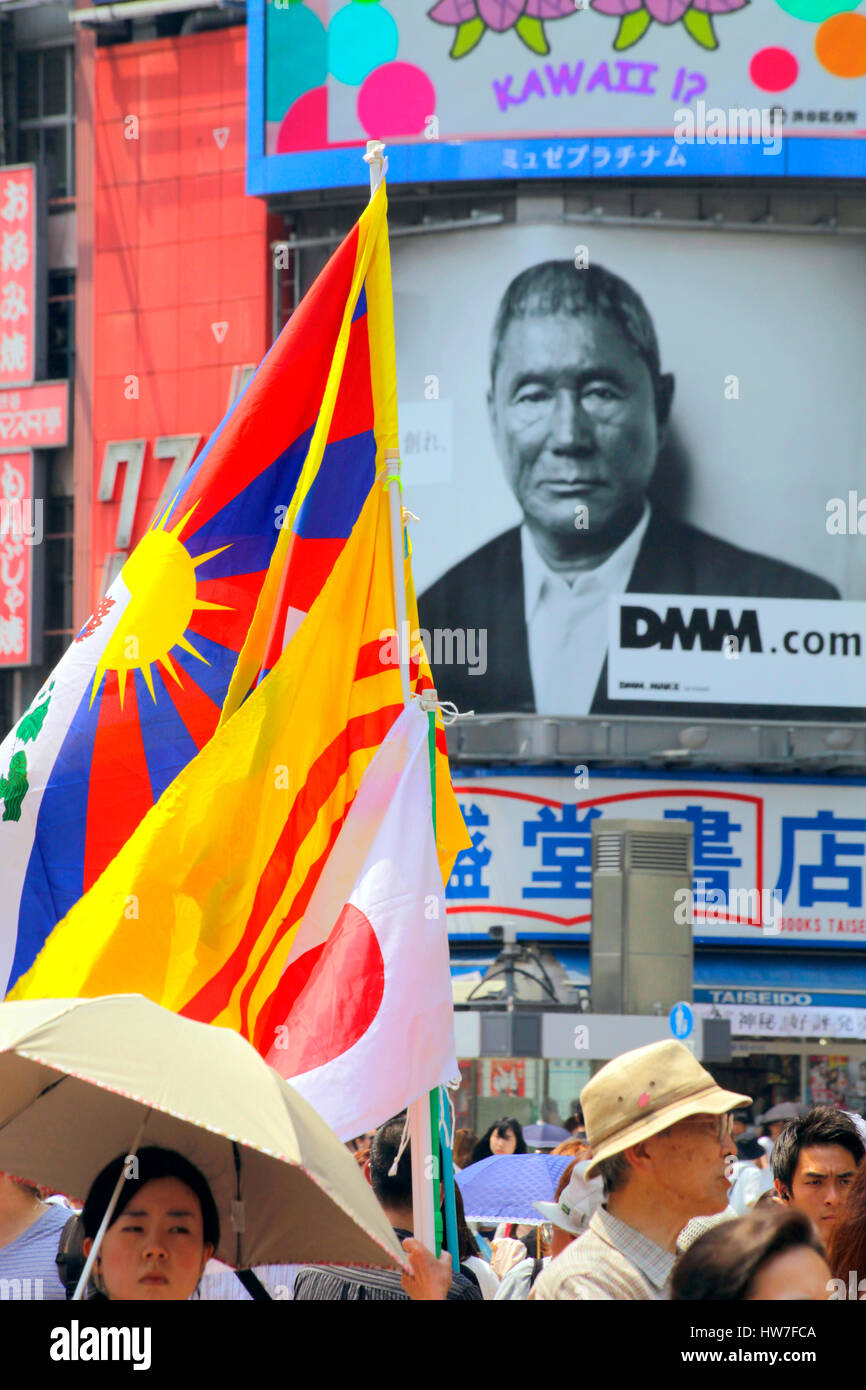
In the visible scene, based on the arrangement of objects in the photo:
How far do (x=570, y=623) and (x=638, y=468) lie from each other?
2074 millimetres

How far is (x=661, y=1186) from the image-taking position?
13.9 ft

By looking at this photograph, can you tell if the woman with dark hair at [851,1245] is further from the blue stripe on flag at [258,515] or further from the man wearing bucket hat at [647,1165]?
the blue stripe on flag at [258,515]

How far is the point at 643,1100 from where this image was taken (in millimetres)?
4332

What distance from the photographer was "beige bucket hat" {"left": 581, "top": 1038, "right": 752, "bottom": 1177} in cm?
427

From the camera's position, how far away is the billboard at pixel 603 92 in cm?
2370

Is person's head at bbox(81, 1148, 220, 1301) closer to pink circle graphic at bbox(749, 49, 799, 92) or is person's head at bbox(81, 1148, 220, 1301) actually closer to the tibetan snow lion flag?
the tibetan snow lion flag

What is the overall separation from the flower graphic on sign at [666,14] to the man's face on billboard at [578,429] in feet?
11.7

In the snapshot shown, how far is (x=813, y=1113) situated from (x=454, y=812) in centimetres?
168

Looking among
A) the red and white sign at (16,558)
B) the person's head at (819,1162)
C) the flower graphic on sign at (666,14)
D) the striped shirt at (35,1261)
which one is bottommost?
the striped shirt at (35,1261)

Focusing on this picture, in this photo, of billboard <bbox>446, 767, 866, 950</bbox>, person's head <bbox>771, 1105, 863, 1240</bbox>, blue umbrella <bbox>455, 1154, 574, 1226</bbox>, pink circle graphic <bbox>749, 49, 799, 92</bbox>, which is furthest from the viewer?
pink circle graphic <bbox>749, 49, 799, 92</bbox>

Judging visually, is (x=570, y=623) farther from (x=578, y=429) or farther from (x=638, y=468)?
(x=578, y=429)

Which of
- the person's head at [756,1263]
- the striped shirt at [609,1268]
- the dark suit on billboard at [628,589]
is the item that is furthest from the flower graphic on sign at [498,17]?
the person's head at [756,1263]

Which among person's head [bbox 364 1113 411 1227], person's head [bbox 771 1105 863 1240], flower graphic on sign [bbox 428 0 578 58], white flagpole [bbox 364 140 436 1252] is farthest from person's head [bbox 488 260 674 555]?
person's head [bbox 364 1113 411 1227]
